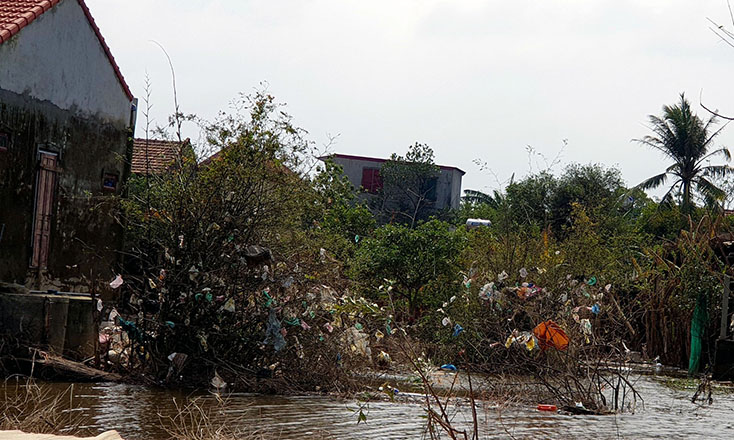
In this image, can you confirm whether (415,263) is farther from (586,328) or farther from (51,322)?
(51,322)

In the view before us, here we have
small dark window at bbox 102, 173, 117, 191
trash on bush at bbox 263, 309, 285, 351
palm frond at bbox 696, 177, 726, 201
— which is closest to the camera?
trash on bush at bbox 263, 309, 285, 351

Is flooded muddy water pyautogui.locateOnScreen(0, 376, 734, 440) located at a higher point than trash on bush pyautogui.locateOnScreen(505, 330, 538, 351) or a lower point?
lower

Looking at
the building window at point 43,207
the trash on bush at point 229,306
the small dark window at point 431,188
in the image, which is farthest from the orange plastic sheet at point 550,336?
the small dark window at point 431,188

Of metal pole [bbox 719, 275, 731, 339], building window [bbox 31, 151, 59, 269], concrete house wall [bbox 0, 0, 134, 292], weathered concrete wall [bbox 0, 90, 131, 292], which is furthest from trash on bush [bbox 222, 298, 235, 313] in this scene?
metal pole [bbox 719, 275, 731, 339]

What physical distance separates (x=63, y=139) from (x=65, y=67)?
1.34m

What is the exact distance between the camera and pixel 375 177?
47.3 metres

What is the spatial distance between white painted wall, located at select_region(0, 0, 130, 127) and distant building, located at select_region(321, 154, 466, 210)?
28.4 m

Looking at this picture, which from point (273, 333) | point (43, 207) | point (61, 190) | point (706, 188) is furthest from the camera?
point (706, 188)

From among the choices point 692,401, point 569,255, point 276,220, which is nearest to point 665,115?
point 569,255

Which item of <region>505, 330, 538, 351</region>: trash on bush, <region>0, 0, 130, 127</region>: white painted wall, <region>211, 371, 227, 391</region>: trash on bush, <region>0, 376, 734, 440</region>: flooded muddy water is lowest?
<region>0, 376, 734, 440</region>: flooded muddy water

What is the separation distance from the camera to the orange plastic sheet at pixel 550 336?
39.6ft

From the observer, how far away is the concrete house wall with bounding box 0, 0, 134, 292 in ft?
50.3

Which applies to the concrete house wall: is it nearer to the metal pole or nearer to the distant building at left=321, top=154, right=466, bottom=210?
the metal pole

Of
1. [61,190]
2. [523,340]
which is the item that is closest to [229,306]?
[523,340]
